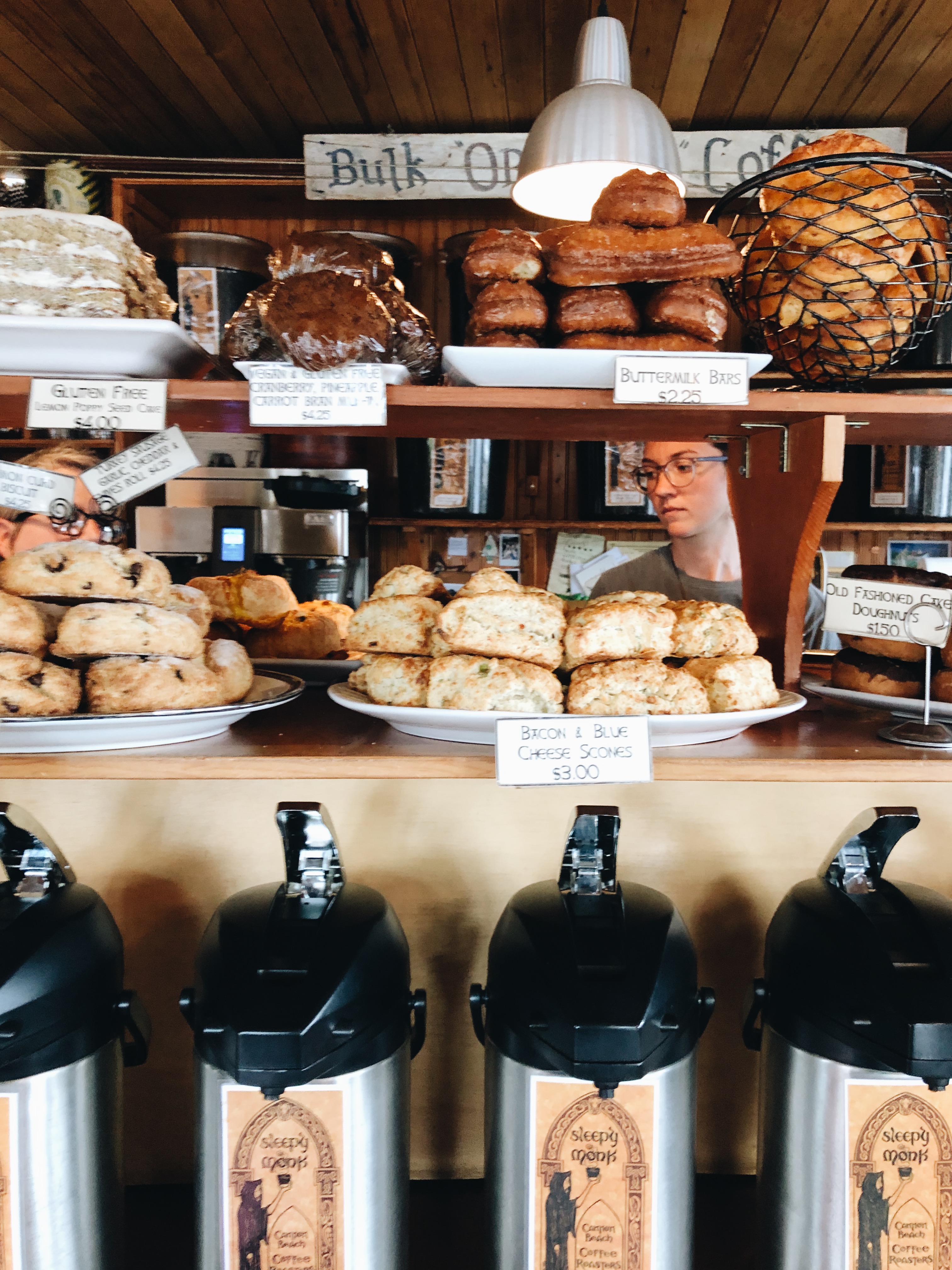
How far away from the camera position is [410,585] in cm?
89

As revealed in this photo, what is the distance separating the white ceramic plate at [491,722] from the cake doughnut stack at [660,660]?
2cm

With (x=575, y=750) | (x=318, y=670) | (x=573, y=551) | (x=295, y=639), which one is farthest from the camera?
(x=573, y=551)

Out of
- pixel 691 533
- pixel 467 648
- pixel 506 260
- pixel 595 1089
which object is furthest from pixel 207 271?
pixel 595 1089

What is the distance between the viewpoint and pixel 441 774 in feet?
→ 2.36

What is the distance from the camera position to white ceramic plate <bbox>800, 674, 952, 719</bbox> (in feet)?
2.74

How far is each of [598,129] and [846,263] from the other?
1.15m

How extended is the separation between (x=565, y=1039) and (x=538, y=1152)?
135 mm

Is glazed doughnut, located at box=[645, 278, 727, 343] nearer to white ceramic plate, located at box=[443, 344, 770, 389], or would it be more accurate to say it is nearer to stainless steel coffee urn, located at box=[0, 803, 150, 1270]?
white ceramic plate, located at box=[443, 344, 770, 389]

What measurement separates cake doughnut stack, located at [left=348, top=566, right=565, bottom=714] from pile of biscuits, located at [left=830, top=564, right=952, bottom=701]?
0.35 m

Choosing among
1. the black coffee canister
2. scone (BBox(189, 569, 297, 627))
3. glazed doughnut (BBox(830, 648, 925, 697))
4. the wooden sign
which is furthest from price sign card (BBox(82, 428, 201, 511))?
the wooden sign

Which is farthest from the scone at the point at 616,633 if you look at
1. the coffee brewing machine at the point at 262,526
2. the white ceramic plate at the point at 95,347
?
the coffee brewing machine at the point at 262,526

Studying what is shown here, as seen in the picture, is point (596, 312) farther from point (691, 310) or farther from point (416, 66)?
point (416, 66)

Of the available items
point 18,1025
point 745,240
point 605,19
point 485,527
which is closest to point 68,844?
point 18,1025

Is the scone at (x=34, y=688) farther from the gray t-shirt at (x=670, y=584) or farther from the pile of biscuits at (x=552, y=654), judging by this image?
the gray t-shirt at (x=670, y=584)
